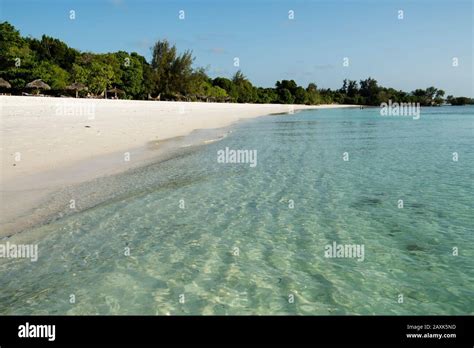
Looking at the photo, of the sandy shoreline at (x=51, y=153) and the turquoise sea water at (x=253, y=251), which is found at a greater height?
the sandy shoreline at (x=51, y=153)

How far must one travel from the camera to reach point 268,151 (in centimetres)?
1795

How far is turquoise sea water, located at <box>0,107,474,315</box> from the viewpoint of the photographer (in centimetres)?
439

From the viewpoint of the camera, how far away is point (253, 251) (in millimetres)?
5852

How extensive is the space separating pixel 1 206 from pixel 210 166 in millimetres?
6883

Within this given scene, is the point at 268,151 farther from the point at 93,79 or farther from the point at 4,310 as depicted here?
the point at 93,79

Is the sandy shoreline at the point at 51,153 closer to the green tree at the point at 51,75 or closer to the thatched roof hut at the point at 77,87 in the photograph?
the green tree at the point at 51,75

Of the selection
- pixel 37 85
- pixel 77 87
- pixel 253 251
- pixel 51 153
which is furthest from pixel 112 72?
pixel 253 251

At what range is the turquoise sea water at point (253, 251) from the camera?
173 inches
